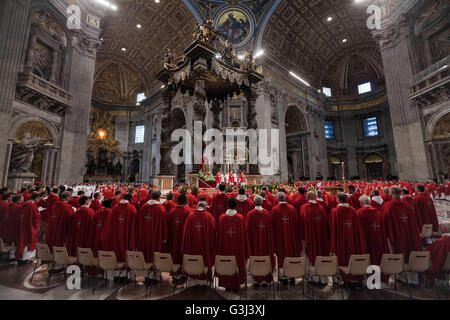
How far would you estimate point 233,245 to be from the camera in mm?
2857

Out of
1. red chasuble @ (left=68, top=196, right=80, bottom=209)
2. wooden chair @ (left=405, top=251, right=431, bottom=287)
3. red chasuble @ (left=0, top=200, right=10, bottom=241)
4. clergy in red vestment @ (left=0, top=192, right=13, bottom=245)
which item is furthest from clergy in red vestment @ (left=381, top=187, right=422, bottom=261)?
red chasuble @ (left=0, top=200, right=10, bottom=241)

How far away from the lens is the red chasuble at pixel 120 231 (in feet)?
10.4

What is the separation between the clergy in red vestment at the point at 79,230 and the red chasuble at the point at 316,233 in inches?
148

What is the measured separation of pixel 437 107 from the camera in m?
11.0

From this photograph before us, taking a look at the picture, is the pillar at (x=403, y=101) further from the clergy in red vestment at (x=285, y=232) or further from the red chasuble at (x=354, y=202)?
the clergy in red vestment at (x=285, y=232)

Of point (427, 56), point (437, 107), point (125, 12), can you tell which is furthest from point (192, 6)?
point (437, 107)

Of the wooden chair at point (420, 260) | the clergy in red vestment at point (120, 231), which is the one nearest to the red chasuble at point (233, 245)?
the clergy in red vestment at point (120, 231)

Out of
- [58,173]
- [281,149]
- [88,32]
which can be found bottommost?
[58,173]

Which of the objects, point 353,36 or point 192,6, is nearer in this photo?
point 192,6

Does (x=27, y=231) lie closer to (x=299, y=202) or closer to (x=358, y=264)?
(x=299, y=202)

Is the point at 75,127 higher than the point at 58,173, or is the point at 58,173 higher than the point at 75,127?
the point at 75,127

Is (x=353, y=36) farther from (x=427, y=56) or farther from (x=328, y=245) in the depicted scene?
(x=328, y=245)
